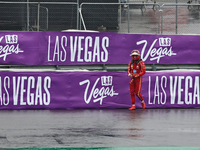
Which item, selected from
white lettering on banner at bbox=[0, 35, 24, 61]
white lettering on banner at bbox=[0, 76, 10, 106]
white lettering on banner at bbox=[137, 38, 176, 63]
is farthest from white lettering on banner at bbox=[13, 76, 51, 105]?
white lettering on banner at bbox=[137, 38, 176, 63]

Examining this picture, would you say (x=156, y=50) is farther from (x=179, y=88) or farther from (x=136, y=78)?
(x=136, y=78)

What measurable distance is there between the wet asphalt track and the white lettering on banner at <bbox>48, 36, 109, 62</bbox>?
2.46 m

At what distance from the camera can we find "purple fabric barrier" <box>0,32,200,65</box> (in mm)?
14211

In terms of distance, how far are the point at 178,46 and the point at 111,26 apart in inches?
119

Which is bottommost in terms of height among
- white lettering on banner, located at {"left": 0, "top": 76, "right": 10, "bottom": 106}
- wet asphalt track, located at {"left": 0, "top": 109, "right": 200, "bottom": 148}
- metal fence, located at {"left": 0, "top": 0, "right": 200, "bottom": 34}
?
wet asphalt track, located at {"left": 0, "top": 109, "right": 200, "bottom": 148}

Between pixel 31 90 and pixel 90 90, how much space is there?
1.95 meters

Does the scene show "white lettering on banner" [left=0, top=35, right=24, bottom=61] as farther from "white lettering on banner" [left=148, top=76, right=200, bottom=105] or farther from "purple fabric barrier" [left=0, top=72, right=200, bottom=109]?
"white lettering on banner" [left=148, top=76, right=200, bottom=105]

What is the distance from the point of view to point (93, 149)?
744 cm

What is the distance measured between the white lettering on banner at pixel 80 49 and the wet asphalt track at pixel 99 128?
246 cm

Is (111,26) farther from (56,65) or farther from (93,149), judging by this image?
(93,149)

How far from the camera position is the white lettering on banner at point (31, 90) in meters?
13.0

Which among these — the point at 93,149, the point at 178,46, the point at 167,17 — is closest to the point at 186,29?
the point at 167,17

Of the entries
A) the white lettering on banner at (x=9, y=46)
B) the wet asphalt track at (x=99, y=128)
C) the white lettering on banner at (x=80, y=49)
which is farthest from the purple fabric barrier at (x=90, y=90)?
the white lettering on banner at (x=9, y=46)

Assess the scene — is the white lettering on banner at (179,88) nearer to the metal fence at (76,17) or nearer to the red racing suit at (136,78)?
the red racing suit at (136,78)
